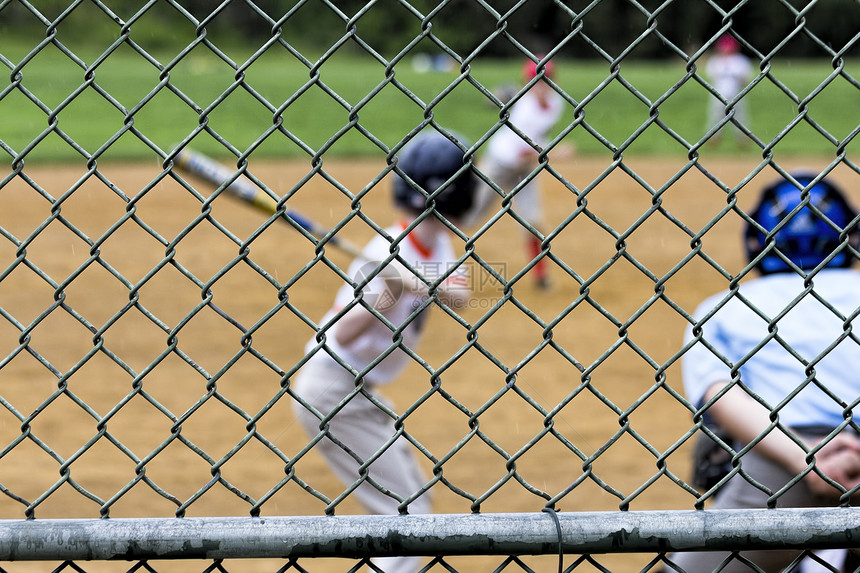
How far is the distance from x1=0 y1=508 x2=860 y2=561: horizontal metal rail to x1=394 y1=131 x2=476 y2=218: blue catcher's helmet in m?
1.64

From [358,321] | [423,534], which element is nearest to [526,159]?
[358,321]

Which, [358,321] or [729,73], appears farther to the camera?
[729,73]

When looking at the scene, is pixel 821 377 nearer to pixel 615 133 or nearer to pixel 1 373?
pixel 1 373

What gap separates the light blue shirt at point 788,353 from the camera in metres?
2.57

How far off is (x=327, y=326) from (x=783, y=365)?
1305 mm

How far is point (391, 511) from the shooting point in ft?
11.5

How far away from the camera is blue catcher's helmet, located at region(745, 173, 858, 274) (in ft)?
8.85

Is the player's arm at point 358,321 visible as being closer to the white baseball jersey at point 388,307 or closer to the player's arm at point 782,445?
the white baseball jersey at point 388,307

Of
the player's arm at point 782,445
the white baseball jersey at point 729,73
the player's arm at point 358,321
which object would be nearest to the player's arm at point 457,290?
the player's arm at point 358,321

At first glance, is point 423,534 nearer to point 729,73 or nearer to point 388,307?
point 388,307

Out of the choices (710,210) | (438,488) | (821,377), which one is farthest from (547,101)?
(821,377)

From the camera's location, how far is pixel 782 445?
247 centimetres

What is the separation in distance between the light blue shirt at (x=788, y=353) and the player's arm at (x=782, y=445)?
6 cm

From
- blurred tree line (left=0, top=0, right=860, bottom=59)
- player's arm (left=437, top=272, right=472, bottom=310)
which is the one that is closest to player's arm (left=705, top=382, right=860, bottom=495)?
player's arm (left=437, top=272, right=472, bottom=310)
